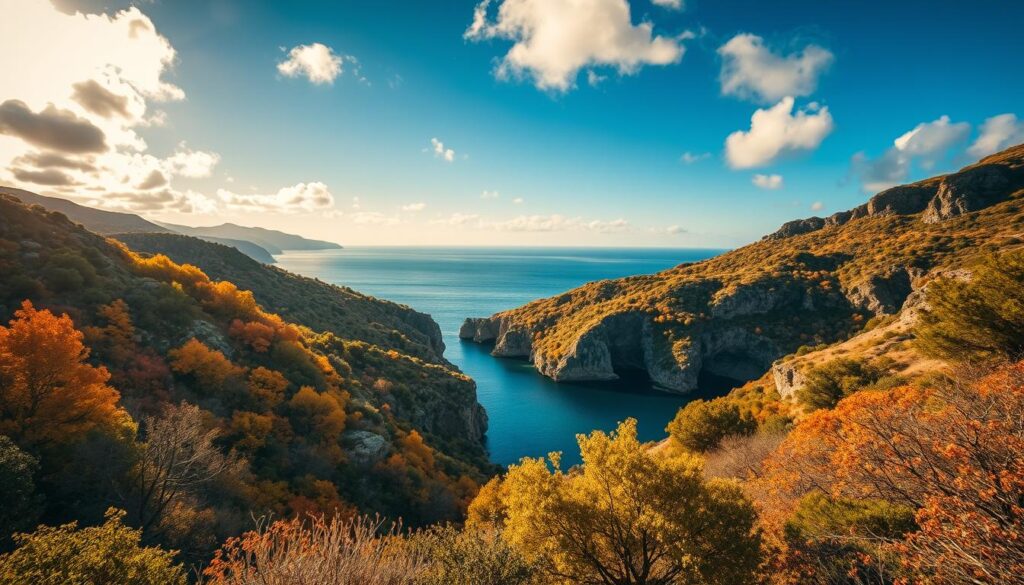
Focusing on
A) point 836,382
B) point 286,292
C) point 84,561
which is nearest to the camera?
point 84,561

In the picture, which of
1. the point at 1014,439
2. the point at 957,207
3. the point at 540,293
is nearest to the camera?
the point at 1014,439

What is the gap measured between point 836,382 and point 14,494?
43.6 metres

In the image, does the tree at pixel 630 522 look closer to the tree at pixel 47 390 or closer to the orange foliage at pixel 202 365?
the tree at pixel 47 390

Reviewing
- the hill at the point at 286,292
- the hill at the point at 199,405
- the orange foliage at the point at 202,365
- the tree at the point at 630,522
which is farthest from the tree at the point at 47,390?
the hill at the point at 286,292

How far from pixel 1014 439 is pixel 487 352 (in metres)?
103

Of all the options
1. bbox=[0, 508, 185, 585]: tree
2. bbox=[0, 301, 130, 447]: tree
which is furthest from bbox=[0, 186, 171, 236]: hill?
bbox=[0, 508, 185, 585]: tree

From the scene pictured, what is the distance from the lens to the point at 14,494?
42.6ft

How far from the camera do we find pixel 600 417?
213 ft

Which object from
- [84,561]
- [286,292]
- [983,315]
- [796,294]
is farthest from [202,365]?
[796,294]

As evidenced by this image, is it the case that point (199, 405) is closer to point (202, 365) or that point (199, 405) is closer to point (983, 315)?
point (202, 365)

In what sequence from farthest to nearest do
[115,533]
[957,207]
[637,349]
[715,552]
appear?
1. [637,349]
2. [957,207]
3. [715,552]
4. [115,533]

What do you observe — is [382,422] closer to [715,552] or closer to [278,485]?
[278,485]

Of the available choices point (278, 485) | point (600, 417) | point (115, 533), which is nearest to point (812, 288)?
point (600, 417)

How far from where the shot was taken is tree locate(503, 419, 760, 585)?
1110 centimetres
